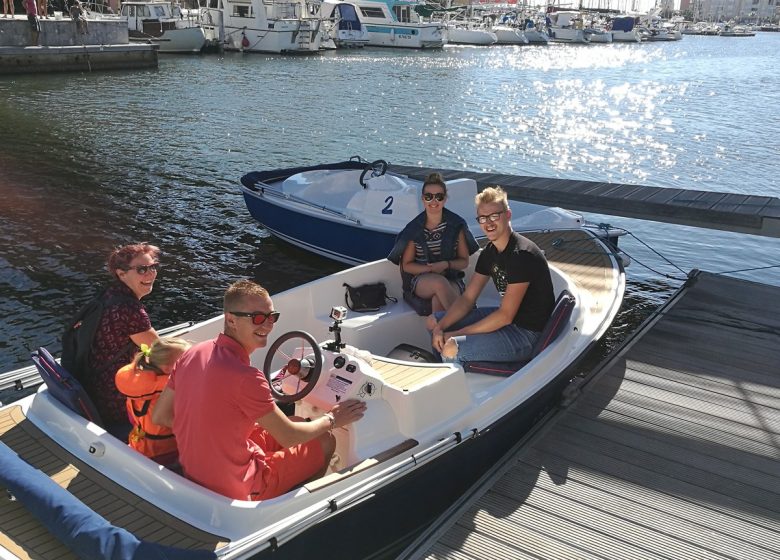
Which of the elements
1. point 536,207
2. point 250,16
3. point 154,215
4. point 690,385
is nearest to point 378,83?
point 250,16

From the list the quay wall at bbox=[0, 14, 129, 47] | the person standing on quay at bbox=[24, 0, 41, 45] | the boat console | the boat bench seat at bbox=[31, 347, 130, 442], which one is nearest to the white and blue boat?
the boat console

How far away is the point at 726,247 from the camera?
598 inches

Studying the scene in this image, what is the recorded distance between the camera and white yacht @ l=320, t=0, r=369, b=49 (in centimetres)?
5916

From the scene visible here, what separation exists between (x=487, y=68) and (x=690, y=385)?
45.3m

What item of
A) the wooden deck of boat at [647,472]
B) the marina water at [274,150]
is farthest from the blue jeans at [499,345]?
the marina water at [274,150]

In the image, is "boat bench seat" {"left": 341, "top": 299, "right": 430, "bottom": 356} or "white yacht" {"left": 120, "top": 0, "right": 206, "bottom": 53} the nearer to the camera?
"boat bench seat" {"left": 341, "top": 299, "right": 430, "bottom": 356}

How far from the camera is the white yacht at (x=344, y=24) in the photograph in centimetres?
5916

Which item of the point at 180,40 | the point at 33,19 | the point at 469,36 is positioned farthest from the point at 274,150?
the point at 469,36

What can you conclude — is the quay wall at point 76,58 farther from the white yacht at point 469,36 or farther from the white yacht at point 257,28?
the white yacht at point 469,36

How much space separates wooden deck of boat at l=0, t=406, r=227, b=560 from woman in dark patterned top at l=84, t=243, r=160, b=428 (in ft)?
1.80

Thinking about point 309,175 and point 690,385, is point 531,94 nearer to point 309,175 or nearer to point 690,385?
point 309,175

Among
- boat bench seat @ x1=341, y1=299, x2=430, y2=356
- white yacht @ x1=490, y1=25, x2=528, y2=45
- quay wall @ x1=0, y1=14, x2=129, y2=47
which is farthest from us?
white yacht @ x1=490, y1=25, x2=528, y2=45

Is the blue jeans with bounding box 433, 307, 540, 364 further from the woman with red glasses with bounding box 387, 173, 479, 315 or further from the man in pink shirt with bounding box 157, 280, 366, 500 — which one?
the man in pink shirt with bounding box 157, 280, 366, 500

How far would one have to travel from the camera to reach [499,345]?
5961 mm
